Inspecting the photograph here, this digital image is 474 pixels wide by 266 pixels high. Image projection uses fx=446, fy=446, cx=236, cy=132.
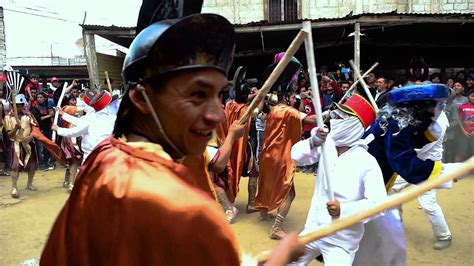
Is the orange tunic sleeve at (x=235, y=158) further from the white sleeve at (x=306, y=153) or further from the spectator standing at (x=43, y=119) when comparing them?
the spectator standing at (x=43, y=119)

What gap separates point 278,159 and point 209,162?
10.1 feet

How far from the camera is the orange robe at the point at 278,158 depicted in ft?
19.6

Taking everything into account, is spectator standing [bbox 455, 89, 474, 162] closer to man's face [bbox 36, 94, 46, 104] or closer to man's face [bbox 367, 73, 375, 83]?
man's face [bbox 367, 73, 375, 83]

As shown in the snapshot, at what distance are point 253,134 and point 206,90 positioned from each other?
316 inches

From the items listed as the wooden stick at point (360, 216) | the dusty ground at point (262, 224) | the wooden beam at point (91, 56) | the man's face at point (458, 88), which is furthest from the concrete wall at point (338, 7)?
the wooden stick at point (360, 216)

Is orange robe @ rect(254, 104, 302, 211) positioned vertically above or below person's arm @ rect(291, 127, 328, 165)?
below

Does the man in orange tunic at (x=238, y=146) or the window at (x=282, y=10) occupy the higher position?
the window at (x=282, y=10)

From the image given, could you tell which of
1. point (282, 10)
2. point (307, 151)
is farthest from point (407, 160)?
point (282, 10)

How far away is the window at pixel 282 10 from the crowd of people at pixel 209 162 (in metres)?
8.29

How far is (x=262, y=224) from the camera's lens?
6.16 m

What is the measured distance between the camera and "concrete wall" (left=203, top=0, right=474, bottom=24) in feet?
45.6

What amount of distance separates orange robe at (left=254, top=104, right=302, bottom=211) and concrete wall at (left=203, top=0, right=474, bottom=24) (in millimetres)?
9546

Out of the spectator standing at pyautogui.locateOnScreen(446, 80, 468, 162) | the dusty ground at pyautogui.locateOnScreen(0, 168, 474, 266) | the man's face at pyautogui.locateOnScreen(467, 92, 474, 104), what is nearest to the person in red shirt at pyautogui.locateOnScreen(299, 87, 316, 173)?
the dusty ground at pyautogui.locateOnScreen(0, 168, 474, 266)

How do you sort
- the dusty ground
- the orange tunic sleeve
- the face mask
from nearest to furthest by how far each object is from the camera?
the face mask, the dusty ground, the orange tunic sleeve
